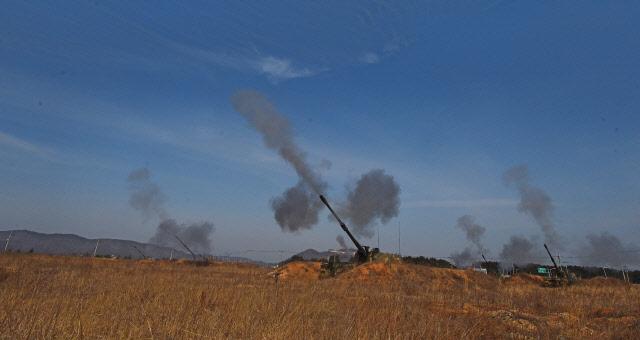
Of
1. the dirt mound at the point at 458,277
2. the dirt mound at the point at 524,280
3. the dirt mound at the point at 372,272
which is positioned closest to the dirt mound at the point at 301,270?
the dirt mound at the point at 372,272

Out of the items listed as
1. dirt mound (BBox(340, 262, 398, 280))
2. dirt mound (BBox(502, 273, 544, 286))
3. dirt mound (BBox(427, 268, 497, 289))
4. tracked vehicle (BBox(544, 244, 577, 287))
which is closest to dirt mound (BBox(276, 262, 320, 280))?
dirt mound (BBox(340, 262, 398, 280))

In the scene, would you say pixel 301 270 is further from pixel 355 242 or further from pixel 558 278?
pixel 558 278

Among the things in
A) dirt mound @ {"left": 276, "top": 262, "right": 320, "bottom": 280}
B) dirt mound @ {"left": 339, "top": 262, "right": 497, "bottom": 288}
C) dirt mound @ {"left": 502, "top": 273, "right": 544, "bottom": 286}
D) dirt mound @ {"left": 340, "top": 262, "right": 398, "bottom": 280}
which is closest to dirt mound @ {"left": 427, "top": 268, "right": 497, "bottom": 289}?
dirt mound @ {"left": 339, "top": 262, "right": 497, "bottom": 288}

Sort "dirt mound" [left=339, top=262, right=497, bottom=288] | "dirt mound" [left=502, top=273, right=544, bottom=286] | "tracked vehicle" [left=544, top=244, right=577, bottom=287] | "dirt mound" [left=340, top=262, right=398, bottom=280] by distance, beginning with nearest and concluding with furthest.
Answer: "dirt mound" [left=340, top=262, right=398, bottom=280] < "dirt mound" [left=339, top=262, right=497, bottom=288] < "tracked vehicle" [left=544, top=244, right=577, bottom=287] < "dirt mound" [left=502, top=273, right=544, bottom=286]

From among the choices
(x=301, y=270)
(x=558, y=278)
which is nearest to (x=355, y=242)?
(x=301, y=270)

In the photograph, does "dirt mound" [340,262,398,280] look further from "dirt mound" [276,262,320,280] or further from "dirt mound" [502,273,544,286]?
"dirt mound" [502,273,544,286]

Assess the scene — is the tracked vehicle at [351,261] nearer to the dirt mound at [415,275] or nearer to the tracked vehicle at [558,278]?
the dirt mound at [415,275]

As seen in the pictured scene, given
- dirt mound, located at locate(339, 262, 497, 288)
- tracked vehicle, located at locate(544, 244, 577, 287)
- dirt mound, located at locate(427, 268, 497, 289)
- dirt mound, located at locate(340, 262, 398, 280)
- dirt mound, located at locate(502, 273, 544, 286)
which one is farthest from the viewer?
dirt mound, located at locate(502, 273, 544, 286)

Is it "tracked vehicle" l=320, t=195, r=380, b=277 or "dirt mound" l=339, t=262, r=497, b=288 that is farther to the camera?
"tracked vehicle" l=320, t=195, r=380, b=277

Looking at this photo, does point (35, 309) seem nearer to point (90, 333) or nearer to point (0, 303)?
point (0, 303)

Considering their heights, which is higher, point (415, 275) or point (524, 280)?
point (524, 280)

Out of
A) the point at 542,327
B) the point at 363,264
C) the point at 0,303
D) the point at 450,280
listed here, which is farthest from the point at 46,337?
the point at 450,280

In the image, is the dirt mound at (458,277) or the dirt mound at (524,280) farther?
the dirt mound at (524,280)

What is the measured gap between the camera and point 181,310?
7016mm
